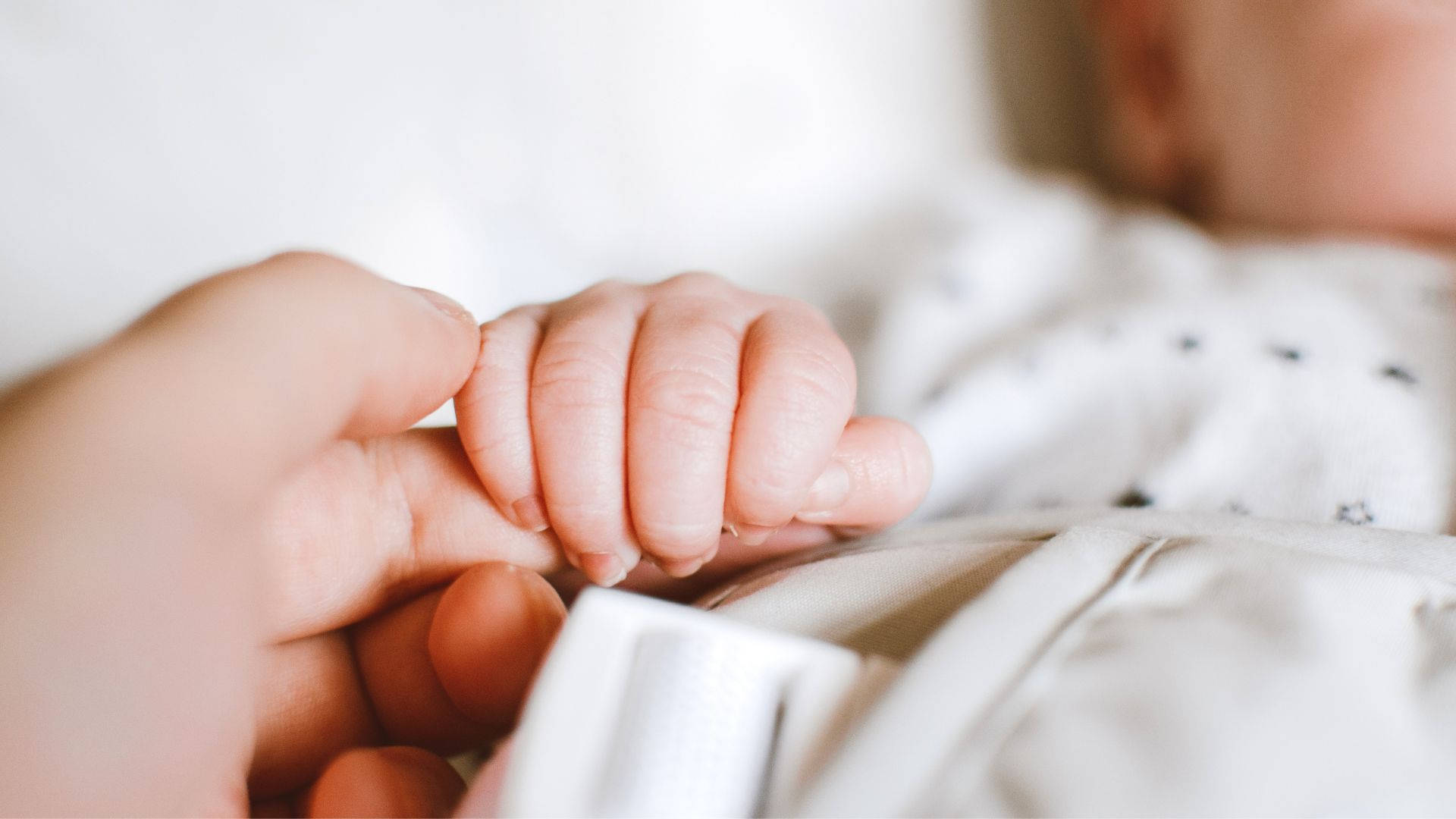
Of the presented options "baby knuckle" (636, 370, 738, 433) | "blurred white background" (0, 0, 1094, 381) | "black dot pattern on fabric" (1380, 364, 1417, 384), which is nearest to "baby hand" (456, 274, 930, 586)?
"baby knuckle" (636, 370, 738, 433)

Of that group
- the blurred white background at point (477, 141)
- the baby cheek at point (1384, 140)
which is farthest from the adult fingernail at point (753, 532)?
the baby cheek at point (1384, 140)

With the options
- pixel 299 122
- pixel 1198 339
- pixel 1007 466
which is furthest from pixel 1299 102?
pixel 299 122

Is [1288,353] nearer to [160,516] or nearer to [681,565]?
[681,565]

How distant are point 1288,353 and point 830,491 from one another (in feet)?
1.07

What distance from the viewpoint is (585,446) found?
0.37m

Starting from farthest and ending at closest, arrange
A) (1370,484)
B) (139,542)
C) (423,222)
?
1. (423,222)
2. (1370,484)
3. (139,542)

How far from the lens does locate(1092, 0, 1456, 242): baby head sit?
0.57 meters

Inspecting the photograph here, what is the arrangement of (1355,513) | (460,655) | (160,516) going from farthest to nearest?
(1355,513) < (460,655) < (160,516)

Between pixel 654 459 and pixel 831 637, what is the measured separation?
0.10m

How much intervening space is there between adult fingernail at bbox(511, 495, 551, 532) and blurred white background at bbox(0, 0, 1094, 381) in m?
0.25

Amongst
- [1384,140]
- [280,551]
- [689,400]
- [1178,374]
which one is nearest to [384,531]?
[280,551]

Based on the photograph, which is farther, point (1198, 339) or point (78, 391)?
point (1198, 339)

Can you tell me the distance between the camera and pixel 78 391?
0.83 ft

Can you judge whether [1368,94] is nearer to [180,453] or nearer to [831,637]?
[831,637]
